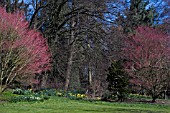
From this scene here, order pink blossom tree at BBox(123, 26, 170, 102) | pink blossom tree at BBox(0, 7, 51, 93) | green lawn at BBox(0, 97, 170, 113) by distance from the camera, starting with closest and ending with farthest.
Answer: green lawn at BBox(0, 97, 170, 113)
pink blossom tree at BBox(0, 7, 51, 93)
pink blossom tree at BBox(123, 26, 170, 102)

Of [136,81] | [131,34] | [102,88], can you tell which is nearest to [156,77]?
[136,81]

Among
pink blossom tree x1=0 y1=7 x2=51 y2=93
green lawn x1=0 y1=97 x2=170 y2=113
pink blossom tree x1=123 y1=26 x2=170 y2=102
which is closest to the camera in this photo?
green lawn x1=0 y1=97 x2=170 y2=113

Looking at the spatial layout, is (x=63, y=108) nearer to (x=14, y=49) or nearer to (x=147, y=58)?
(x=14, y=49)

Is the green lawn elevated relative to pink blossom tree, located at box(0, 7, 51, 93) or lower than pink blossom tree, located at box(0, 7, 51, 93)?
lower

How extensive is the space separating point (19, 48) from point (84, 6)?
920 cm

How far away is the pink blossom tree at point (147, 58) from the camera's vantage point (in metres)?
19.4

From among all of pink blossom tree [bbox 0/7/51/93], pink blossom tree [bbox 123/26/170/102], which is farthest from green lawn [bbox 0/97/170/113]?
pink blossom tree [bbox 123/26/170/102]

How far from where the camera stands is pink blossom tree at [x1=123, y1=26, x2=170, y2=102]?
19.4 metres

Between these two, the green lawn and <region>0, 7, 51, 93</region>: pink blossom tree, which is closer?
the green lawn

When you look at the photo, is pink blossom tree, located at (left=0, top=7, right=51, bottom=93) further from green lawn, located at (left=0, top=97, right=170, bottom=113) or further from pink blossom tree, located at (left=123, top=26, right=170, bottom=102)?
pink blossom tree, located at (left=123, top=26, right=170, bottom=102)

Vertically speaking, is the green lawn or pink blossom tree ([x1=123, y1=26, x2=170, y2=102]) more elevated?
pink blossom tree ([x1=123, y1=26, x2=170, y2=102])

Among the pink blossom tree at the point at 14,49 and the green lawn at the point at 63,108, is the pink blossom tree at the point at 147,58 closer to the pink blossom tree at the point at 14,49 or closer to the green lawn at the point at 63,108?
the green lawn at the point at 63,108

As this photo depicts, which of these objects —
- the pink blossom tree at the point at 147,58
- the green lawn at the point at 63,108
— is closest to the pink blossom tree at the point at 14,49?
the green lawn at the point at 63,108

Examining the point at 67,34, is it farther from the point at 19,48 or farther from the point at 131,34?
the point at 19,48
